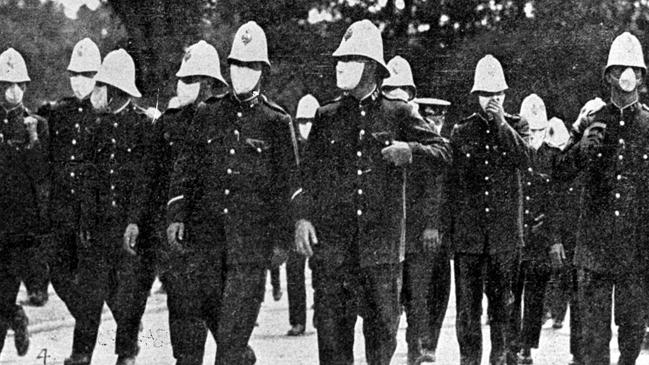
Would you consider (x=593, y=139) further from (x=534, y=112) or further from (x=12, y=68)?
(x=12, y=68)

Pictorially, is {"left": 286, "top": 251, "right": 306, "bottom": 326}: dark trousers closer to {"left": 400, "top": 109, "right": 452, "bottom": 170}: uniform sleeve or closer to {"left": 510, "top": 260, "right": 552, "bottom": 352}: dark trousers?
{"left": 510, "top": 260, "right": 552, "bottom": 352}: dark trousers

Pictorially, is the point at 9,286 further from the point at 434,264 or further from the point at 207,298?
the point at 434,264

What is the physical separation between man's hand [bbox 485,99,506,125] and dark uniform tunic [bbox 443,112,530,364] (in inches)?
2.3

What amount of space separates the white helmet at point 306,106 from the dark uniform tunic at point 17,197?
414cm

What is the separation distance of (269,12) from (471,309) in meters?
3.84

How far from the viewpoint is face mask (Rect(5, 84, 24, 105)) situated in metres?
8.01

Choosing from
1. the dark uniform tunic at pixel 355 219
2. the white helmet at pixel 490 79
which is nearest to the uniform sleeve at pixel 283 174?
the dark uniform tunic at pixel 355 219

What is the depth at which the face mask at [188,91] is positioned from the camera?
24.3 feet

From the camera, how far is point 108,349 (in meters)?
8.59

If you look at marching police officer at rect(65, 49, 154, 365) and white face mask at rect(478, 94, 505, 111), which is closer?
marching police officer at rect(65, 49, 154, 365)

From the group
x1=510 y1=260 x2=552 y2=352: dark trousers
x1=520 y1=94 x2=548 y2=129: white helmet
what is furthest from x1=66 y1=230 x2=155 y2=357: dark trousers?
x1=520 y1=94 x2=548 y2=129: white helmet

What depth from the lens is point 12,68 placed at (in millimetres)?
8109

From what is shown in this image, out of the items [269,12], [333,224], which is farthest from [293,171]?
Result: [269,12]

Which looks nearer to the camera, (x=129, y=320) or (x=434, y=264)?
(x=129, y=320)
